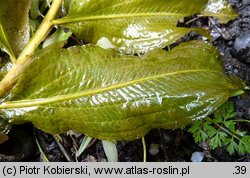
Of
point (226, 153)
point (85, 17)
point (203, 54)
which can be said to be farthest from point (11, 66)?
point (226, 153)

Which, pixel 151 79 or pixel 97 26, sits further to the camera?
pixel 97 26

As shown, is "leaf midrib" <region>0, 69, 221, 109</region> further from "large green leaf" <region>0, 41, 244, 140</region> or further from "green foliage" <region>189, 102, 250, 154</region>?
"green foliage" <region>189, 102, 250, 154</region>

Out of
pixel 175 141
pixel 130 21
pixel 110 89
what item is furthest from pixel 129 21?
pixel 175 141

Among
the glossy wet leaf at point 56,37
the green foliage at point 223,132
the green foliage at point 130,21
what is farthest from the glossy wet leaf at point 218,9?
the glossy wet leaf at point 56,37

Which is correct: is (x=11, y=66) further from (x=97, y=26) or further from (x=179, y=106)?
(x=179, y=106)

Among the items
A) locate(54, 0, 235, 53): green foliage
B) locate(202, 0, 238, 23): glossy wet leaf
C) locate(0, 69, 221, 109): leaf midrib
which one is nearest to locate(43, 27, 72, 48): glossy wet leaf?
locate(54, 0, 235, 53): green foliage

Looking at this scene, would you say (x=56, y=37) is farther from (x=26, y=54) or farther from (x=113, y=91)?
(x=113, y=91)
